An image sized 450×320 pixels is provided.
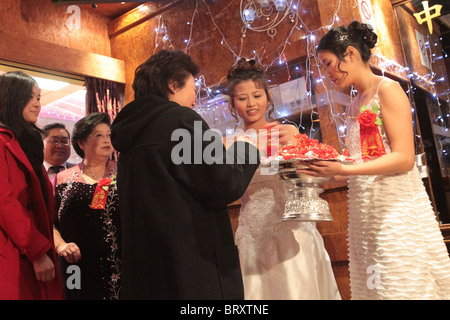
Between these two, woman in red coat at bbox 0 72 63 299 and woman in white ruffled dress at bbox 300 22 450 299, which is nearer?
Result: woman in white ruffled dress at bbox 300 22 450 299

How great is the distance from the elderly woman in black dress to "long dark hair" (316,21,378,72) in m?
1.47

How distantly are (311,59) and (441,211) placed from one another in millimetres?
2319

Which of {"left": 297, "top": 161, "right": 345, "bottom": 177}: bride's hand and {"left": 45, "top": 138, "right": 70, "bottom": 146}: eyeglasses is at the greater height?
{"left": 45, "top": 138, "right": 70, "bottom": 146}: eyeglasses

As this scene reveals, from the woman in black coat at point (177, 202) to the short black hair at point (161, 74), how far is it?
107 mm

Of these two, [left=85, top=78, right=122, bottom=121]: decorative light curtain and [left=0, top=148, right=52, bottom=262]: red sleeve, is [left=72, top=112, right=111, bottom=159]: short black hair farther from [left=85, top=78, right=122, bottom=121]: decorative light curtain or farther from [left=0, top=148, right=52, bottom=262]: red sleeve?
[left=85, top=78, right=122, bottom=121]: decorative light curtain

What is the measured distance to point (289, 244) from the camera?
7.01ft

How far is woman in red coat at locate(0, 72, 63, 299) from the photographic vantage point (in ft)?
6.91

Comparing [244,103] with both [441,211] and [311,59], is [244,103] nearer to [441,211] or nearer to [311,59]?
[311,59]

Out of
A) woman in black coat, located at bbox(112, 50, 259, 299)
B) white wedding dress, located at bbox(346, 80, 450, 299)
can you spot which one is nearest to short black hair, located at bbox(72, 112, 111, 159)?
woman in black coat, located at bbox(112, 50, 259, 299)

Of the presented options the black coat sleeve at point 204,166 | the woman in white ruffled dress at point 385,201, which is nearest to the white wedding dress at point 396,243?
the woman in white ruffled dress at point 385,201

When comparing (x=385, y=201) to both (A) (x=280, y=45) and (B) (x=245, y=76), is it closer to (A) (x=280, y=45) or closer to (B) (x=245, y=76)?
(B) (x=245, y=76)

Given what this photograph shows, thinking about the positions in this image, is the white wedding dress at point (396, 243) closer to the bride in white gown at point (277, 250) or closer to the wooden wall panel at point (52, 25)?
the bride in white gown at point (277, 250)

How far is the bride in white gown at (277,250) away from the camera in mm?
2070

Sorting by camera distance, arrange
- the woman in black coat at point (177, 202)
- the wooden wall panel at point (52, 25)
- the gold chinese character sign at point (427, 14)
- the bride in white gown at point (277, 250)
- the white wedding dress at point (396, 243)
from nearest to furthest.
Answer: the woman in black coat at point (177, 202) < the white wedding dress at point (396, 243) < the bride in white gown at point (277, 250) < the wooden wall panel at point (52, 25) < the gold chinese character sign at point (427, 14)
